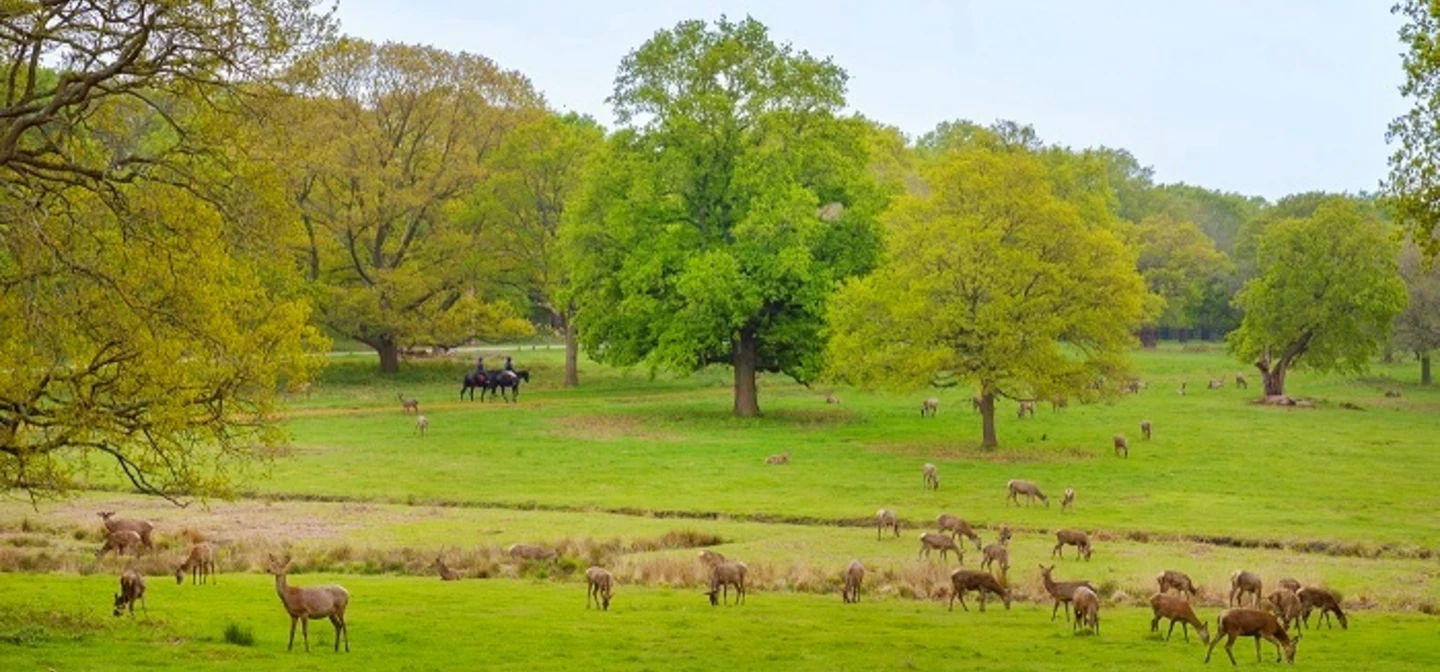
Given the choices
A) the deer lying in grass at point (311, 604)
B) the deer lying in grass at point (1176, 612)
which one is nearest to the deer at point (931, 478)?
the deer lying in grass at point (1176, 612)

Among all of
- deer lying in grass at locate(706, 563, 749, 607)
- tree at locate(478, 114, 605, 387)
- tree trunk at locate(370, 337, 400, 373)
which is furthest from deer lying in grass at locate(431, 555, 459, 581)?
tree trunk at locate(370, 337, 400, 373)

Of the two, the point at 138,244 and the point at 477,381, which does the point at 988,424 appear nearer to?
the point at 477,381

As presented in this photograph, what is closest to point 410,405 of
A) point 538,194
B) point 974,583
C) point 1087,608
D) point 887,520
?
point 538,194

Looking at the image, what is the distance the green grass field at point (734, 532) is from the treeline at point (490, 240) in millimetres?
2724

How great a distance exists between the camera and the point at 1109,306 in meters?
58.0

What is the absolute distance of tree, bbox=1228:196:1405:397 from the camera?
8694 centimetres

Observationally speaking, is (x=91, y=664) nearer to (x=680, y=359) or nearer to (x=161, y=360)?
(x=161, y=360)

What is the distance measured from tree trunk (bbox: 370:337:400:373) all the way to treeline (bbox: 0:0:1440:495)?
216 mm

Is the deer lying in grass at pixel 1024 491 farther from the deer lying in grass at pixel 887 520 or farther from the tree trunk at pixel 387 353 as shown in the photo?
the tree trunk at pixel 387 353

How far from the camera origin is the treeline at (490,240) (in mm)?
22031

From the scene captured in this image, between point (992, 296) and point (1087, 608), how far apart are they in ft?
109

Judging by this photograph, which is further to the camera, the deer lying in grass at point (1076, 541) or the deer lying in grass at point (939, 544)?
the deer lying in grass at point (1076, 541)

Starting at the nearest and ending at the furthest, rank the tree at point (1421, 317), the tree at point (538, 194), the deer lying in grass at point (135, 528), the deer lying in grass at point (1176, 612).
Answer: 1. the deer lying in grass at point (1176, 612)
2. the deer lying in grass at point (135, 528)
3. the tree at point (538, 194)
4. the tree at point (1421, 317)

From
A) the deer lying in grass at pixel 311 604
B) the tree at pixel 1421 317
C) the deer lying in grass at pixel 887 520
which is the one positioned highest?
the tree at pixel 1421 317
